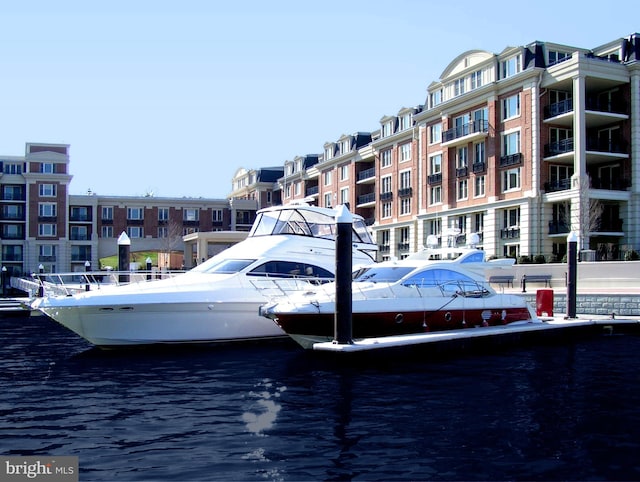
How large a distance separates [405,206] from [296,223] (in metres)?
33.5

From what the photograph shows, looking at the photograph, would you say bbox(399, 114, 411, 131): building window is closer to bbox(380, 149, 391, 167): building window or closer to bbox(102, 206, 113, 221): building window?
bbox(380, 149, 391, 167): building window

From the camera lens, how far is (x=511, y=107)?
4316cm

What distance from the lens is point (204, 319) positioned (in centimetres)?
1848

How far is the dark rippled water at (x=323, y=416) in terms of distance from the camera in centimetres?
833

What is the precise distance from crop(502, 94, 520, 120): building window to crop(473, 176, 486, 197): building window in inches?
177

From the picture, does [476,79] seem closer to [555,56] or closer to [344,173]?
[555,56]

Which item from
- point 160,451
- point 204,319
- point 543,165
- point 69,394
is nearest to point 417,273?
point 204,319

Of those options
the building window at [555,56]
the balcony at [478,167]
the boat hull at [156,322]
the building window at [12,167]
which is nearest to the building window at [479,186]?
the balcony at [478,167]

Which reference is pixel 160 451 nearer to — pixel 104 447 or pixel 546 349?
pixel 104 447

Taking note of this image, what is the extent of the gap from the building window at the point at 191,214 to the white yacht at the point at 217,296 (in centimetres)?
5969

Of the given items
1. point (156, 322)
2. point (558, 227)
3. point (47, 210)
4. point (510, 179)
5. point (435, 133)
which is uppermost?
point (435, 133)

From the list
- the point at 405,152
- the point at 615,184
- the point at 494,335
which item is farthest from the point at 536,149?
the point at 494,335

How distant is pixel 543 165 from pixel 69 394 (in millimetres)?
34992

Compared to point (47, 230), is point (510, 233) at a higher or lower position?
lower
